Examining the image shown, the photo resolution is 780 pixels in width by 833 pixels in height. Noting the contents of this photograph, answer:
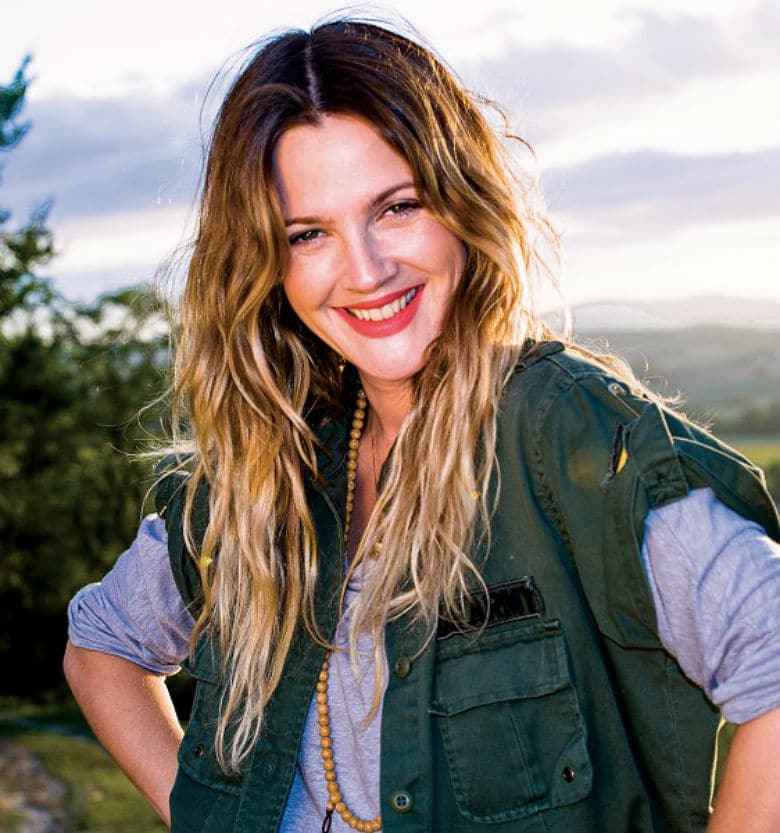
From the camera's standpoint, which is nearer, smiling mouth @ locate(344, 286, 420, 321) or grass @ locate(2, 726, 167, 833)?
smiling mouth @ locate(344, 286, 420, 321)

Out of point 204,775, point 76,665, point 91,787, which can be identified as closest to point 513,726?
point 204,775

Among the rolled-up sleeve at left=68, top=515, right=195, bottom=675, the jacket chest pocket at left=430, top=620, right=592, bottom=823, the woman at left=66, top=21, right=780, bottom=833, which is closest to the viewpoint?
the woman at left=66, top=21, right=780, bottom=833

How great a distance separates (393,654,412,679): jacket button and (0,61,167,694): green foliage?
9387mm

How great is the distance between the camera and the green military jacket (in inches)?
72.5

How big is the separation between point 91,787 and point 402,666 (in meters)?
5.07

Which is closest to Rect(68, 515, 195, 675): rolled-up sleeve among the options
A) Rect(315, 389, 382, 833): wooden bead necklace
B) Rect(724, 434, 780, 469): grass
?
Rect(315, 389, 382, 833): wooden bead necklace

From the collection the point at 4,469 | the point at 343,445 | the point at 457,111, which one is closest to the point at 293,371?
the point at 343,445

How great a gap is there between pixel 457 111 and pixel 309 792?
1320 mm

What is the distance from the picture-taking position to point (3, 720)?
27.7 ft

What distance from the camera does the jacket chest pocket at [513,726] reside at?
196 cm

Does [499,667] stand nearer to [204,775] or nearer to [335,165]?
[204,775]

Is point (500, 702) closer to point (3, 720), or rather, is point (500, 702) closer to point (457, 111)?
point (457, 111)

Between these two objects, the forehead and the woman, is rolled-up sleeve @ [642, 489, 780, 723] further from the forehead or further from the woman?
the forehead

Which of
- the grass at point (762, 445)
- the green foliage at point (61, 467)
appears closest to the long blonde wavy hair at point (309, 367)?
the grass at point (762, 445)
